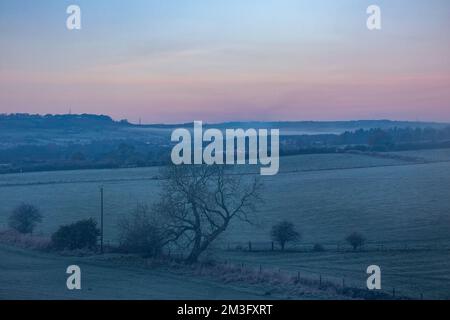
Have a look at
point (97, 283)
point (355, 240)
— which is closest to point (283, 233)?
point (355, 240)

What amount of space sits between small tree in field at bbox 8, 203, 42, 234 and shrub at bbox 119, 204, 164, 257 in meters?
7.54

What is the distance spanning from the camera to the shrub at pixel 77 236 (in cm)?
2067

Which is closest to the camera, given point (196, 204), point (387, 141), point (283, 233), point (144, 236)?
point (144, 236)

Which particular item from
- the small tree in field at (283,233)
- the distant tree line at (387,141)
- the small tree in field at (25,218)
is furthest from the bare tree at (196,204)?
the distant tree line at (387,141)

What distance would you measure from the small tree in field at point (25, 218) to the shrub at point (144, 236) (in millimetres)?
7540

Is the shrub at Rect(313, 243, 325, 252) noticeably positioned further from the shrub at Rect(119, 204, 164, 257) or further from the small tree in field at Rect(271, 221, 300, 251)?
the shrub at Rect(119, 204, 164, 257)

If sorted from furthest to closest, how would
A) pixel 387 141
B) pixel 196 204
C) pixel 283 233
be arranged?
pixel 387 141
pixel 283 233
pixel 196 204

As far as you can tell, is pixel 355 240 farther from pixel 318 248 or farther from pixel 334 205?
pixel 334 205

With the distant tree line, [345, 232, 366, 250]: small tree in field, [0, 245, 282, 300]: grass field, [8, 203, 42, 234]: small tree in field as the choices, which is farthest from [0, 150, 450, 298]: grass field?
[0, 245, 282, 300]: grass field

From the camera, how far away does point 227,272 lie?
54.6 feet

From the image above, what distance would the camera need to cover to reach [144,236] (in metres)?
19.5

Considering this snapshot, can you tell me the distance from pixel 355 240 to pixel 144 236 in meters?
7.39

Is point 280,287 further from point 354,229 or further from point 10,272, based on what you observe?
point 354,229

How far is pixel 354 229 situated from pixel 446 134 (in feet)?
62.0
